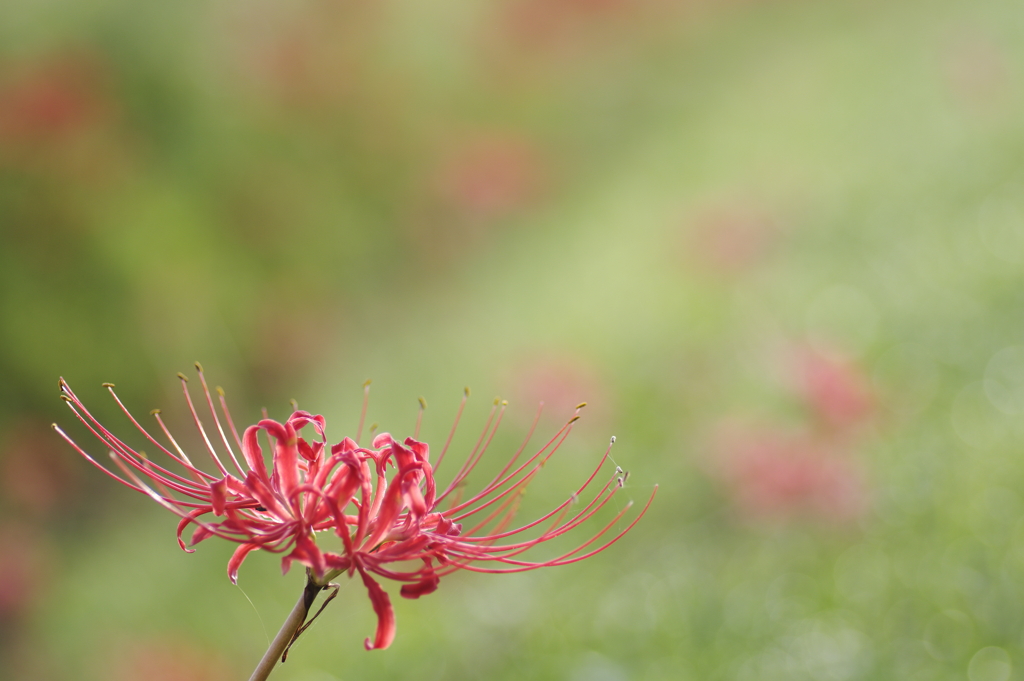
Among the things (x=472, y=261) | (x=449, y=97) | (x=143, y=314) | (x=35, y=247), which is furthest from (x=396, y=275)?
(x=35, y=247)

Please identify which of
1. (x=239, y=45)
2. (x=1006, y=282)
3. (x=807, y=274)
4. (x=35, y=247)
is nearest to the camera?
(x=1006, y=282)

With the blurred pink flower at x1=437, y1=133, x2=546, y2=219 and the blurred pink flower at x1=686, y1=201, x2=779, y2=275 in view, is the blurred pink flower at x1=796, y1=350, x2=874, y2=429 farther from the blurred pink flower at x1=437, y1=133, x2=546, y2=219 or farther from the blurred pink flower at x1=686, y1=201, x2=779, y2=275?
the blurred pink flower at x1=437, y1=133, x2=546, y2=219

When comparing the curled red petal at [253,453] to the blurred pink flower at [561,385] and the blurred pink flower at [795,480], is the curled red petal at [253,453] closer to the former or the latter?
the blurred pink flower at [795,480]

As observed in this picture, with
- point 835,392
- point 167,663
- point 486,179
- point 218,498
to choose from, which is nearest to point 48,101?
point 486,179

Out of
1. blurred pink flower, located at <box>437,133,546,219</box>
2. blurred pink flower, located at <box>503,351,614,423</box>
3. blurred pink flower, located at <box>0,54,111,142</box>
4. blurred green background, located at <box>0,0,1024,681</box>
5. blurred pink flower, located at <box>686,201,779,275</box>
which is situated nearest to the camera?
blurred green background, located at <box>0,0,1024,681</box>

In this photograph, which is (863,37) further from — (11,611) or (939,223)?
(11,611)

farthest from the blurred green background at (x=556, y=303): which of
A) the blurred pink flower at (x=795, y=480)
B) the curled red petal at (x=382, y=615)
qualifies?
the curled red petal at (x=382, y=615)

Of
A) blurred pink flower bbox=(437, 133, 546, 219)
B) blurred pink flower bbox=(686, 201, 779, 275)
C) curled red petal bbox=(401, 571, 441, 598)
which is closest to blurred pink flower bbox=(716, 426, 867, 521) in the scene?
blurred pink flower bbox=(686, 201, 779, 275)

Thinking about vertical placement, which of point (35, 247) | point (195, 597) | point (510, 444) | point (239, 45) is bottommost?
point (195, 597)

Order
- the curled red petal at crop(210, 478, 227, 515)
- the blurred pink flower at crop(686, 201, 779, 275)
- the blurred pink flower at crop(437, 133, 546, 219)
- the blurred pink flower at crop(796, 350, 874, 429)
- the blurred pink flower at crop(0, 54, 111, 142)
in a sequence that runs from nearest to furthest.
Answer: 1. the curled red petal at crop(210, 478, 227, 515)
2. the blurred pink flower at crop(796, 350, 874, 429)
3. the blurred pink flower at crop(686, 201, 779, 275)
4. the blurred pink flower at crop(0, 54, 111, 142)
5. the blurred pink flower at crop(437, 133, 546, 219)
